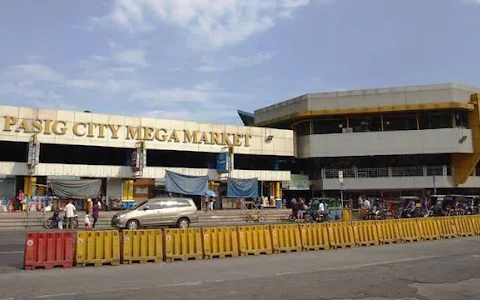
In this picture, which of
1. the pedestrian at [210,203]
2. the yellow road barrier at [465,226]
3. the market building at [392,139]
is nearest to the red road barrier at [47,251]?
the yellow road barrier at [465,226]

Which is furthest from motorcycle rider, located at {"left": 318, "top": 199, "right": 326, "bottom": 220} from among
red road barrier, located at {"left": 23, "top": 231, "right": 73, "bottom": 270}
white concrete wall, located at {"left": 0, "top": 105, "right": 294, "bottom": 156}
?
red road barrier, located at {"left": 23, "top": 231, "right": 73, "bottom": 270}

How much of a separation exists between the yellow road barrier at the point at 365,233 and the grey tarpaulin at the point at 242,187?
780 inches

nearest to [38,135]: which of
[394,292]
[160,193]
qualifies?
[160,193]

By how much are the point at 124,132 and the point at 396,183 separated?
25.5 meters

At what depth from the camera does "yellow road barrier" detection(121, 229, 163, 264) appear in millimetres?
13508

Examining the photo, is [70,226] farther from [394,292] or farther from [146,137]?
[394,292]

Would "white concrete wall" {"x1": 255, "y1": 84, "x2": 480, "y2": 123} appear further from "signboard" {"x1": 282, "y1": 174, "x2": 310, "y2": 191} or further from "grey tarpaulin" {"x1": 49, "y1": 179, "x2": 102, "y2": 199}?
"grey tarpaulin" {"x1": 49, "y1": 179, "x2": 102, "y2": 199}

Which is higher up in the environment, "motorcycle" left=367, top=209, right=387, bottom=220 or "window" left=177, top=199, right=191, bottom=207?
"window" left=177, top=199, right=191, bottom=207

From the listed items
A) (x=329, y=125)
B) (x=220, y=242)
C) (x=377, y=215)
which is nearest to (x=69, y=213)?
(x=220, y=242)

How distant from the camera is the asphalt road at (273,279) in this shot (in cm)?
898

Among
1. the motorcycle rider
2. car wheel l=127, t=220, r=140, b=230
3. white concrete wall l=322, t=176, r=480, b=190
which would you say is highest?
white concrete wall l=322, t=176, r=480, b=190

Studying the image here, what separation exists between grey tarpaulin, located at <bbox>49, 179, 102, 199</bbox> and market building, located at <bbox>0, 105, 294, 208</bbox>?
3.18 ft

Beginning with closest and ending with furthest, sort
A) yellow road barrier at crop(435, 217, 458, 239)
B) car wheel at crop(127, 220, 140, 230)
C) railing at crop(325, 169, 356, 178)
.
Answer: yellow road barrier at crop(435, 217, 458, 239)
car wheel at crop(127, 220, 140, 230)
railing at crop(325, 169, 356, 178)

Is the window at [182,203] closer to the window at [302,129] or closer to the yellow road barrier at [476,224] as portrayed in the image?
the yellow road barrier at [476,224]
